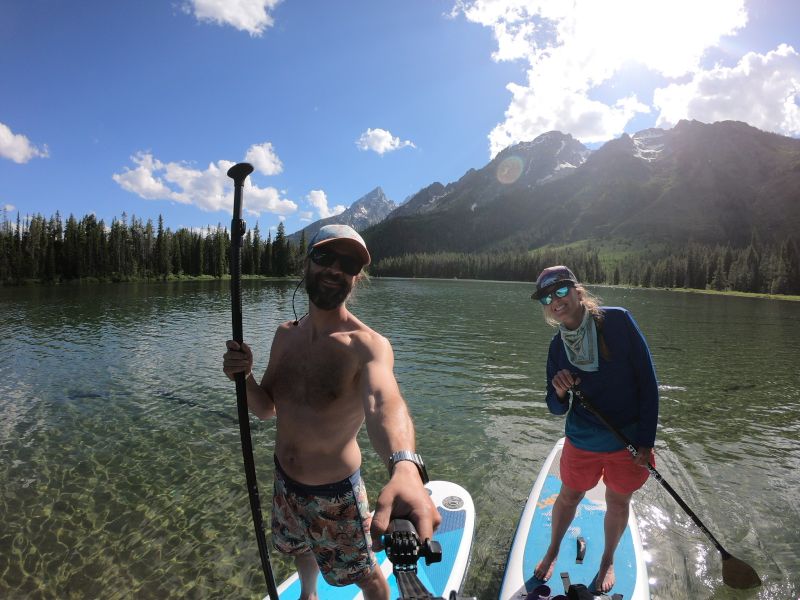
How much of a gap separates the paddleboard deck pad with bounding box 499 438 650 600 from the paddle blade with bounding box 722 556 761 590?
1.31 meters

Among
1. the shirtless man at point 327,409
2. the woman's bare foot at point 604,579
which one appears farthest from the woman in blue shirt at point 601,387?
the shirtless man at point 327,409

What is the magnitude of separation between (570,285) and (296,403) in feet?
11.5

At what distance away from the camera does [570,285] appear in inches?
203

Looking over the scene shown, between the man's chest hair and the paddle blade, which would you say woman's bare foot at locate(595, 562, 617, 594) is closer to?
the paddle blade

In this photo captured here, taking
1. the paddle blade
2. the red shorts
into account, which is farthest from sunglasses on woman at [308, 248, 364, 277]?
the paddle blade

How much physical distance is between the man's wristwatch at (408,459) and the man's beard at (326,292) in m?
1.57

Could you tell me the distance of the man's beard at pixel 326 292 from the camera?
3.70 metres

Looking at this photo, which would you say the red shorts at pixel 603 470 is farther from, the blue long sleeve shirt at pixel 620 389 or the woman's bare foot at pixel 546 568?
the woman's bare foot at pixel 546 568

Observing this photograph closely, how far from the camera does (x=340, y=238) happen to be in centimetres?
354

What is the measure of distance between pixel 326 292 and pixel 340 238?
1.67 feet

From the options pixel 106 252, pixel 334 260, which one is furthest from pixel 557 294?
pixel 106 252

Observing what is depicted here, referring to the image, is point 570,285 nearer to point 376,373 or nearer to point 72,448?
point 376,373

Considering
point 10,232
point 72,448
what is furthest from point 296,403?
point 10,232

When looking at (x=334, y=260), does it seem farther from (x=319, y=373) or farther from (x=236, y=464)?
(x=236, y=464)
